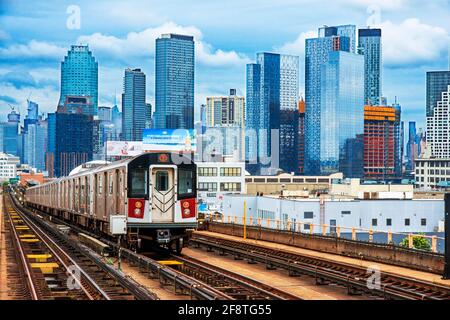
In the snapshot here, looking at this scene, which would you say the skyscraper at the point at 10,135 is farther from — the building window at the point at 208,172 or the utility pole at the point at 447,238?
the utility pole at the point at 447,238

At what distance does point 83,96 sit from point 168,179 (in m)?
133

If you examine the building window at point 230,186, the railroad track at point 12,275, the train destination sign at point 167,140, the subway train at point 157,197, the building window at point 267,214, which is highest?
the train destination sign at point 167,140

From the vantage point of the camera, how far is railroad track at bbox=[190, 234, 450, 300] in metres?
A: 15.2

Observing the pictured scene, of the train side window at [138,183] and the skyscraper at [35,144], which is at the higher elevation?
the skyscraper at [35,144]

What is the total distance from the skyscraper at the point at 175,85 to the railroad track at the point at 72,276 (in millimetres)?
101184

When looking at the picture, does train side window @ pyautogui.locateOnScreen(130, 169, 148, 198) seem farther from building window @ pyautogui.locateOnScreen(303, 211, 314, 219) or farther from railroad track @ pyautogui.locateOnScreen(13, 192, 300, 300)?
building window @ pyautogui.locateOnScreen(303, 211, 314, 219)

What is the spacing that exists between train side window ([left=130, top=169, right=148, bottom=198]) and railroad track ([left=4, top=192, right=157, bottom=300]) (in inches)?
82.6

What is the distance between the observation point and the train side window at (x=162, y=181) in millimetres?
22484

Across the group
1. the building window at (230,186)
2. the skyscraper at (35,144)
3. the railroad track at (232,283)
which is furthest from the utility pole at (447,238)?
the skyscraper at (35,144)

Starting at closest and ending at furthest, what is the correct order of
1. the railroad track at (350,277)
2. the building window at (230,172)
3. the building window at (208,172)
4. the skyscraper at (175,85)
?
1. the railroad track at (350,277)
2. the building window at (208,172)
3. the building window at (230,172)
4. the skyscraper at (175,85)

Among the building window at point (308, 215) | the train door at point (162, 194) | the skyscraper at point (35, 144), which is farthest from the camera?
the skyscraper at point (35, 144)

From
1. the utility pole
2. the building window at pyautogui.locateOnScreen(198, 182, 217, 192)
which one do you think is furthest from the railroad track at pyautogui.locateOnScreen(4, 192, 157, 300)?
the building window at pyautogui.locateOnScreen(198, 182, 217, 192)

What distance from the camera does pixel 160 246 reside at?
26031mm

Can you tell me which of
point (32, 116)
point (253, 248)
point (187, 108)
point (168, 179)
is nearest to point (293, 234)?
point (253, 248)
